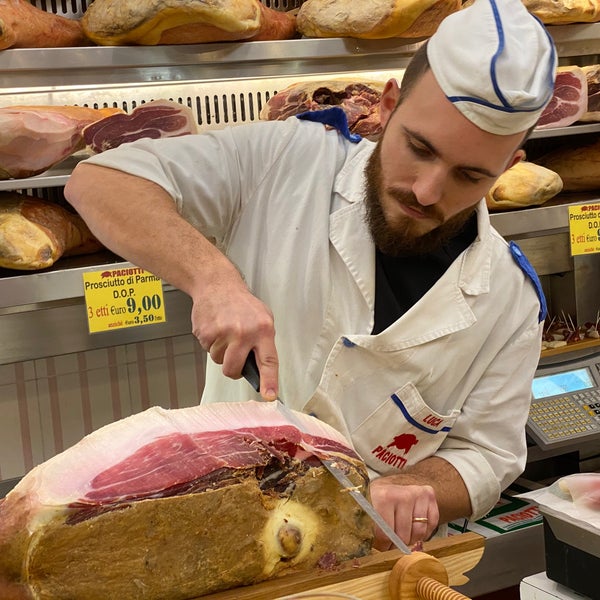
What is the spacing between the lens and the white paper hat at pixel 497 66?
4.52ft

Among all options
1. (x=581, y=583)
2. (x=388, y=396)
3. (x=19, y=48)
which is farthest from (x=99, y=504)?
(x=19, y=48)

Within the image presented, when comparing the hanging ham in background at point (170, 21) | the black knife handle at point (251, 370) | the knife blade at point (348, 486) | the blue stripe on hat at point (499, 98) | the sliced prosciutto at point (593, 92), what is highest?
the hanging ham in background at point (170, 21)

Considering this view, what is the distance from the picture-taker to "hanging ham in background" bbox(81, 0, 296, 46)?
77.7 inches

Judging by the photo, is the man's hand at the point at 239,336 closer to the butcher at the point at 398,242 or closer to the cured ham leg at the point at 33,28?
the butcher at the point at 398,242

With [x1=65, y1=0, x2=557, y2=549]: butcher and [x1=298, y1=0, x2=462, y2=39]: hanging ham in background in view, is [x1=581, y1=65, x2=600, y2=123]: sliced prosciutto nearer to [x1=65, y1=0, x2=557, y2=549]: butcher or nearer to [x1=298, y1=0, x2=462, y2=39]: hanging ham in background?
[x1=298, y1=0, x2=462, y2=39]: hanging ham in background

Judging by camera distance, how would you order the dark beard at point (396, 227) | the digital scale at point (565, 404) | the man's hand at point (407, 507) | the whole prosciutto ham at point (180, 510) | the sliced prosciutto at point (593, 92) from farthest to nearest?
the sliced prosciutto at point (593, 92) < the digital scale at point (565, 404) < the dark beard at point (396, 227) < the man's hand at point (407, 507) < the whole prosciutto ham at point (180, 510)

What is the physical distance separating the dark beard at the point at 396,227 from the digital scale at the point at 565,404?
40.2 inches

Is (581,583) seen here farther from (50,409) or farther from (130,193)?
(50,409)

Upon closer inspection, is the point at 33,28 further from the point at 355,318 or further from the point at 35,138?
the point at 355,318

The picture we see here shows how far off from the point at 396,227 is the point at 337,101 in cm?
88

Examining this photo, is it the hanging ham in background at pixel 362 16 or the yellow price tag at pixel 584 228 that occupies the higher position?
the hanging ham in background at pixel 362 16

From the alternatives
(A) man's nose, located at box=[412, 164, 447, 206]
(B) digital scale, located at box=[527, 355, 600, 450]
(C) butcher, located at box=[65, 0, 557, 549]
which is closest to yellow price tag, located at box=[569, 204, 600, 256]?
(B) digital scale, located at box=[527, 355, 600, 450]

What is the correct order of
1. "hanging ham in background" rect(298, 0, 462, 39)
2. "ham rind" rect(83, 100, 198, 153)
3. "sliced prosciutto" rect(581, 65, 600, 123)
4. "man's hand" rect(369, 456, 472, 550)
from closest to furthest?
"man's hand" rect(369, 456, 472, 550), "ham rind" rect(83, 100, 198, 153), "hanging ham in background" rect(298, 0, 462, 39), "sliced prosciutto" rect(581, 65, 600, 123)

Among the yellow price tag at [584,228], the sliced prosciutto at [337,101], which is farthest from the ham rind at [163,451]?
the yellow price tag at [584,228]
